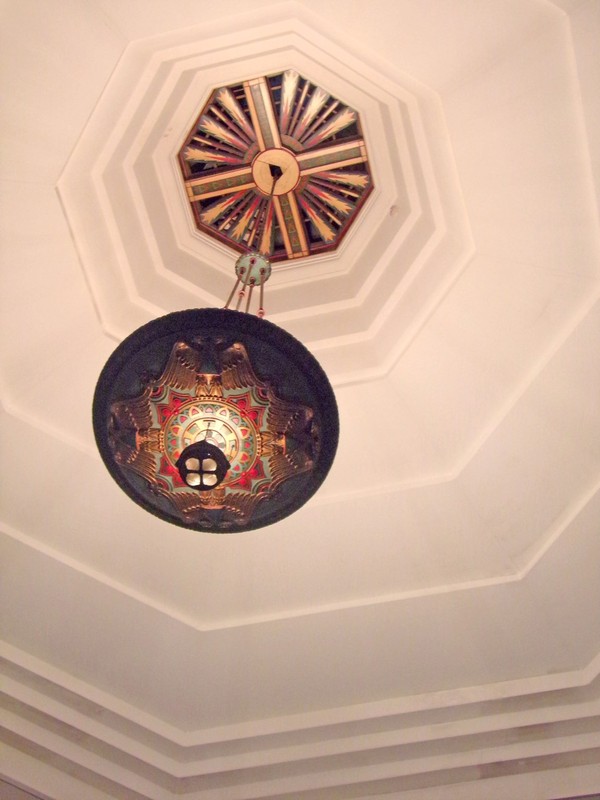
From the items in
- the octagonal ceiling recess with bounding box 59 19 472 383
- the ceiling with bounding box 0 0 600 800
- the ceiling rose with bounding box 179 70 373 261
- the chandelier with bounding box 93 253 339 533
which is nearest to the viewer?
the chandelier with bounding box 93 253 339 533

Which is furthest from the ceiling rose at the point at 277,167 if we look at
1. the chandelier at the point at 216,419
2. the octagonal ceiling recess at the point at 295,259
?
the chandelier at the point at 216,419

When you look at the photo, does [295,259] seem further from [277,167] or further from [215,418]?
[215,418]

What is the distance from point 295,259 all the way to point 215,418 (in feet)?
7.11

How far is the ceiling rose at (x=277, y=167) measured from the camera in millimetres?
4289

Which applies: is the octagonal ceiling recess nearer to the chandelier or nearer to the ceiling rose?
the ceiling rose

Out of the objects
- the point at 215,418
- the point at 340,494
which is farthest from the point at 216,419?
the point at 340,494

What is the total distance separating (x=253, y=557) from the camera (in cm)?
500

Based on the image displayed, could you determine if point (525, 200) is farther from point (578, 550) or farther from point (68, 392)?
point (68, 392)

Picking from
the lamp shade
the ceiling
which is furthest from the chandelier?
the ceiling

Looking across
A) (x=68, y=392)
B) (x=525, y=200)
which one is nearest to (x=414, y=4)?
(x=525, y=200)

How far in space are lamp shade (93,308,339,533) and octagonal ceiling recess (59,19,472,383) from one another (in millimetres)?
1765

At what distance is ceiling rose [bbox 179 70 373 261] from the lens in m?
4.29

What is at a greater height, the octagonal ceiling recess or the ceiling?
the octagonal ceiling recess

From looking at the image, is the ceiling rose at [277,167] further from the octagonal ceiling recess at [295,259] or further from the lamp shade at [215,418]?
the lamp shade at [215,418]
